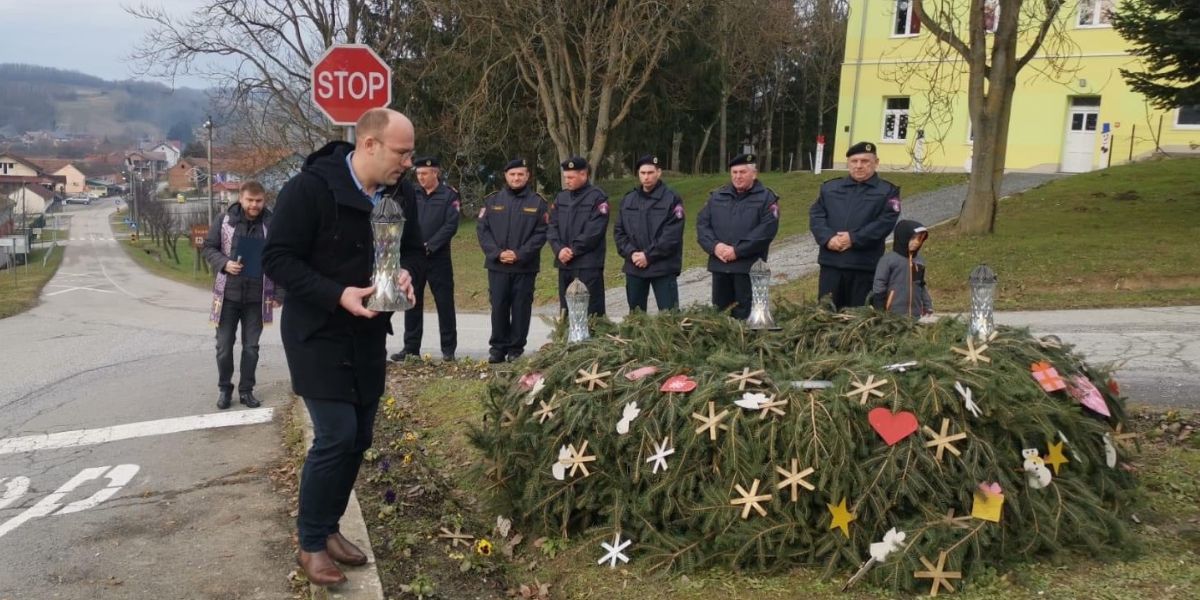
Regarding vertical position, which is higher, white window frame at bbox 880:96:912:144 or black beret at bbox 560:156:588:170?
white window frame at bbox 880:96:912:144

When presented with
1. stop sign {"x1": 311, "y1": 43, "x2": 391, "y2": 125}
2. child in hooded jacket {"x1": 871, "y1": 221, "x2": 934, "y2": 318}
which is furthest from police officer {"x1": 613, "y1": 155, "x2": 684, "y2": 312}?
stop sign {"x1": 311, "y1": 43, "x2": 391, "y2": 125}

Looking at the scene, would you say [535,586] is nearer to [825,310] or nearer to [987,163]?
[825,310]

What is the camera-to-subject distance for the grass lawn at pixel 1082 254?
12586 millimetres

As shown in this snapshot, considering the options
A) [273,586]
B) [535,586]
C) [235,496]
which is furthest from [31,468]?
[535,586]

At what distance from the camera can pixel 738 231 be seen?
777 centimetres

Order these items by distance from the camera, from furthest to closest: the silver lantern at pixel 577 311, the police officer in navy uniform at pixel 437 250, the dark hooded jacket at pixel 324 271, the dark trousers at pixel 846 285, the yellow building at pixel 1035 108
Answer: the yellow building at pixel 1035 108
the police officer in navy uniform at pixel 437 250
the dark trousers at pixel 846 285
the silver lantern at pixel 577 311
the dark hooded jacket at pixel 324 271

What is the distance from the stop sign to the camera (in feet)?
26.1

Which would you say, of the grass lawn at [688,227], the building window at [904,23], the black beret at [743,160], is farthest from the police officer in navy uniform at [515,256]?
the building window at [904,23]

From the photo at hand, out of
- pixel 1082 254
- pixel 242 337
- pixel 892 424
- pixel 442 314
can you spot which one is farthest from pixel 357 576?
pixel 1082 254

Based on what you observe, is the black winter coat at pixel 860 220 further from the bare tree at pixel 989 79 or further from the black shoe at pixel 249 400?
the bare tree at pixel 989 79

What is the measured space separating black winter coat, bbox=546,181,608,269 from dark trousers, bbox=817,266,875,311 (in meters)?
2.03

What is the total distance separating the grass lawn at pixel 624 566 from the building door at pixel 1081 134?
26.6m

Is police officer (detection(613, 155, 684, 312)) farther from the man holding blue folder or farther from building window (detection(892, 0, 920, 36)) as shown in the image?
building window (detection(892, 0, 920, 36))

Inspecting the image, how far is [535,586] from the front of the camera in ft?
13.4
